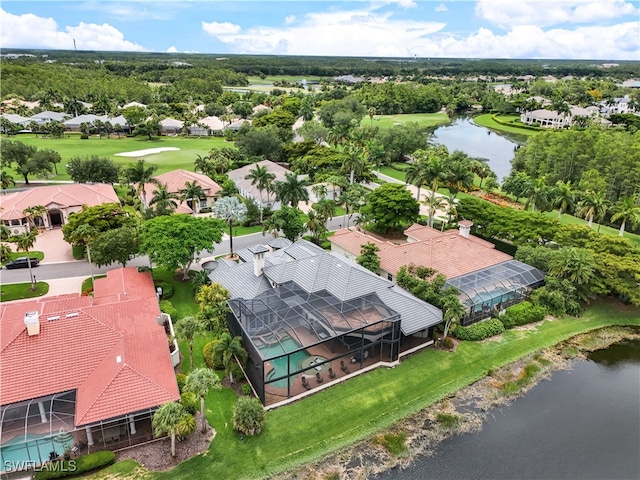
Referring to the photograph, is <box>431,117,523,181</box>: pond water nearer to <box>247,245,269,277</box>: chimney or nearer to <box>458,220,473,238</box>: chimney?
<box>458,220,473,238</box>: chimney

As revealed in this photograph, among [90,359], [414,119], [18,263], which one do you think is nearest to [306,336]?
[90,359]

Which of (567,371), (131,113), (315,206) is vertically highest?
(131,113)

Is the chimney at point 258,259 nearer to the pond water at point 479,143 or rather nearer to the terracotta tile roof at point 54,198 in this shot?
the terracotta tile roof at point 54,198

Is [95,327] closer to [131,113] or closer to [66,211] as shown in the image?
[66,211]

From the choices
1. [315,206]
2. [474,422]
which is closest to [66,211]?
[315,206]

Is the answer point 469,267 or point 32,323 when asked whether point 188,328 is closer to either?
point 32,323
